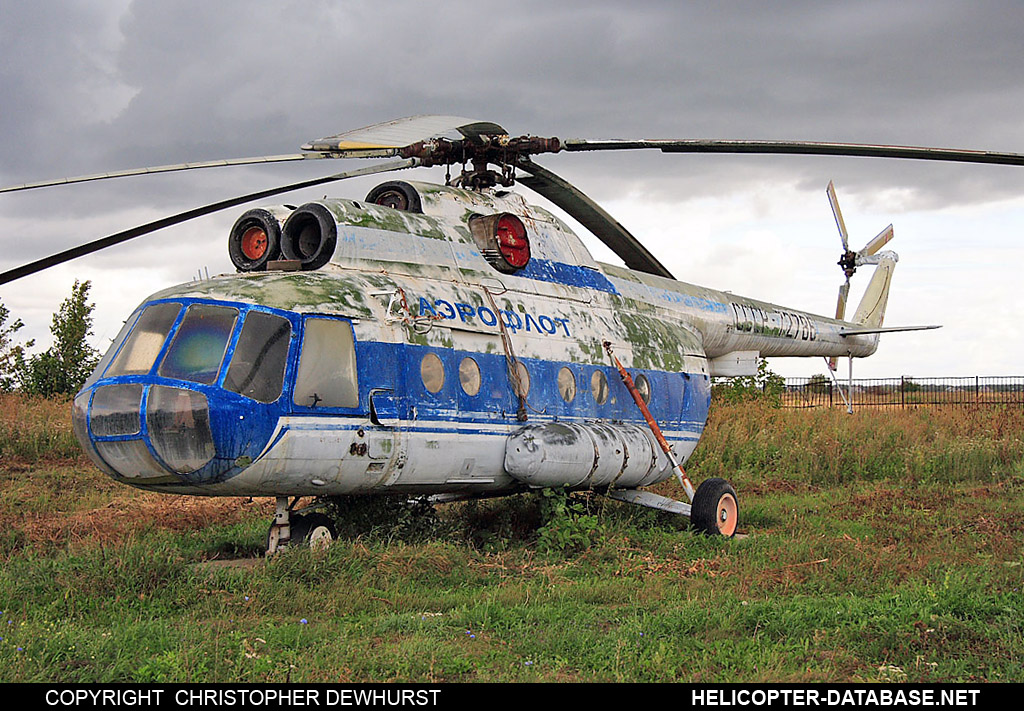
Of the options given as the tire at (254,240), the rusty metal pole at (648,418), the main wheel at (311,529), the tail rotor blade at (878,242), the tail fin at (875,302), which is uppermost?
the tail rotor blade at (878,242)

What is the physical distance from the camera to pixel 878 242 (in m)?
22.1

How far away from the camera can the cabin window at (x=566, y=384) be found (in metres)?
10.7

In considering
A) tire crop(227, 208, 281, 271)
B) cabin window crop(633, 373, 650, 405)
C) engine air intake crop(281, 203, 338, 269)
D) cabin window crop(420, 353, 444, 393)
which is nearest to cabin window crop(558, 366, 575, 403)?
cabin window crop(633, 373, 650, 405)

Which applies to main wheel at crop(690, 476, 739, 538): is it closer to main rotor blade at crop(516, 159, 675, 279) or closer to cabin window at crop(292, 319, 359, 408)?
main rotor blade at crop(516, 159, 675, 279)

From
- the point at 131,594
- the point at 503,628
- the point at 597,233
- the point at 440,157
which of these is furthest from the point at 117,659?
the point at 597,233

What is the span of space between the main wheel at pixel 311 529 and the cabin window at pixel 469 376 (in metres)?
1.91

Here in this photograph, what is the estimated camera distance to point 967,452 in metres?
18.5

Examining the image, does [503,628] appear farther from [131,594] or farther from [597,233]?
[597,233]

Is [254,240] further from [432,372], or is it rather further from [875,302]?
[875,302]

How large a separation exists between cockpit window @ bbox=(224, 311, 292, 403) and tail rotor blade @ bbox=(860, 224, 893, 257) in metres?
17.3

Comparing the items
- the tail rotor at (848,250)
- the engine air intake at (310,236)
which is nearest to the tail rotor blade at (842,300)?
the tail rotor at (848,250)

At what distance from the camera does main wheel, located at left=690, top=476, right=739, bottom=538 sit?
11117mm

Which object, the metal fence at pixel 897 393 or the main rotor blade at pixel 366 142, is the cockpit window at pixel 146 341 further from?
the metal fence at pixel 897 393
